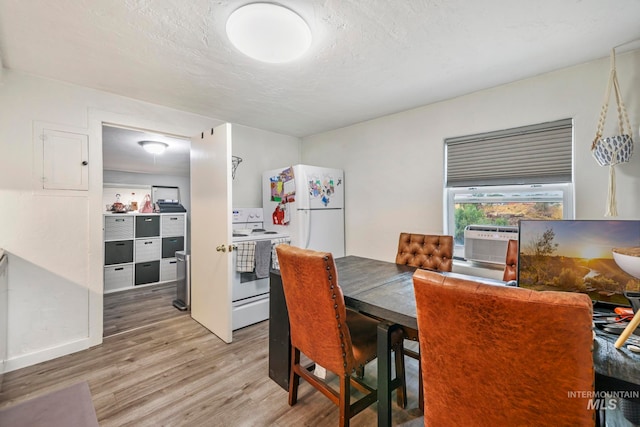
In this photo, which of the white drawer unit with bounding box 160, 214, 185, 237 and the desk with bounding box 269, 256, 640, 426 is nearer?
the desk with bounding box 269, 256, 640, 426

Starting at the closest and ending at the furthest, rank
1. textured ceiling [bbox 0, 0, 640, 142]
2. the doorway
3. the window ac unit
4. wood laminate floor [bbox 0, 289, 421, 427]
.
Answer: textured ceiling [bbox 0, 0, 640, 142] → wood laminate floor [bbox 0, 289, 421, 427] → the window ac unit → the doorway

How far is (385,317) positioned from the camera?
124cm

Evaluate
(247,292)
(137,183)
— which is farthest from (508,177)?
(137,183)

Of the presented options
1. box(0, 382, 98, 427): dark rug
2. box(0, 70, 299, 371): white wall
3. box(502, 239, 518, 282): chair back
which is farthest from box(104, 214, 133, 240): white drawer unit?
box(502, 239, 518, 282): chair back

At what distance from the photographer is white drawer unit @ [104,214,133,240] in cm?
421

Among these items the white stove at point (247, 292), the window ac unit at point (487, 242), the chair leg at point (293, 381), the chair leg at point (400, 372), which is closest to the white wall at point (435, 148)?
the window ac unit at point (487, 242)

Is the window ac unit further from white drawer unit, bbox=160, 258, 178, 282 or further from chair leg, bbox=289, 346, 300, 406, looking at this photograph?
white drawer unit, bbox=160, 258, 178, 282

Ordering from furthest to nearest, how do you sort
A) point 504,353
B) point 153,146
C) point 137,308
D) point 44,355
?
point 153,146 → point 137,308 → point 44,355 → point 504,353

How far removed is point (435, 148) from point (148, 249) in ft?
15.3

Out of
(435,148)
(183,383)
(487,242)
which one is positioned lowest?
(183,383)

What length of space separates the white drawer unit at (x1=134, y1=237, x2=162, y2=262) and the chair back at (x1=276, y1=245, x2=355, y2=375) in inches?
159

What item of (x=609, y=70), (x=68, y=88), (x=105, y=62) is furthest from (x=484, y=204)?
(x=68, y=88)

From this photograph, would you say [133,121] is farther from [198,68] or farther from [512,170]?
[512,170]

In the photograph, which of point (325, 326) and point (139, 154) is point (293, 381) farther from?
point (139, 154)
